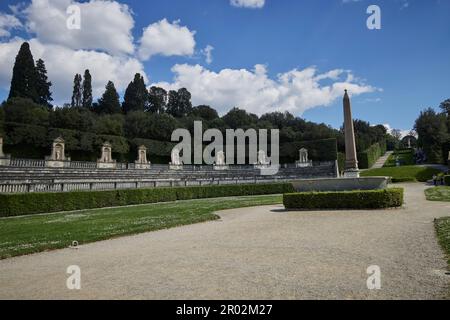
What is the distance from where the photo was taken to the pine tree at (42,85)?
6825 centimetres

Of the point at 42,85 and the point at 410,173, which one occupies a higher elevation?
the point at 42,85

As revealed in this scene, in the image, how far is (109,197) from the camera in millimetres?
25875

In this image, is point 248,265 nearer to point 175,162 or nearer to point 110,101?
point 175,162

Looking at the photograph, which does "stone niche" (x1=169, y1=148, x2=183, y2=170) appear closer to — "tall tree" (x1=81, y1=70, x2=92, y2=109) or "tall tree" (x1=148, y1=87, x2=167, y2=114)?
"tall tree" (x1=81, y1=70, x2=92, y2=109)

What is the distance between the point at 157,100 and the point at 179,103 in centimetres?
754

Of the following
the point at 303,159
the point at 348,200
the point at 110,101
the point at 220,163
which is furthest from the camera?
the point at 110,101

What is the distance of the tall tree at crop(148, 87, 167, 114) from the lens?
95.2m

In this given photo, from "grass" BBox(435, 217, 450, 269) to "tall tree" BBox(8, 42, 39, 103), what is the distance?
2594 inches

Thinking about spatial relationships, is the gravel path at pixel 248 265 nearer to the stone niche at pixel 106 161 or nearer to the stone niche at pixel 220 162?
the stone niche at pixel 106 161

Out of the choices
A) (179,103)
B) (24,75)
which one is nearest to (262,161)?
(24,75)

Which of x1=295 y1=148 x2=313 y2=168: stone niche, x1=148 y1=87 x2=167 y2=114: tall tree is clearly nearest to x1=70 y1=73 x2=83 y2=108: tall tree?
x1=148 y1=87 x2=167 y2=114: tall tree

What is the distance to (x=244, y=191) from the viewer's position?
3641 centimetres
